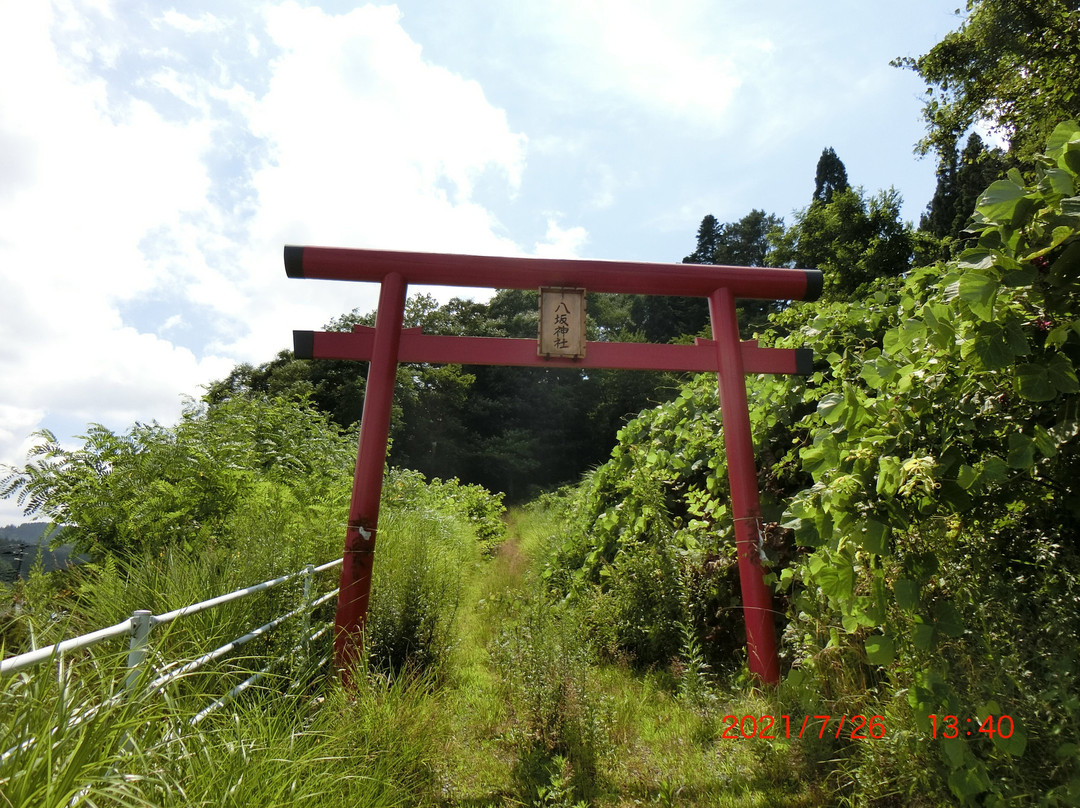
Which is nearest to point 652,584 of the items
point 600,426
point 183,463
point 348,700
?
point 348,700

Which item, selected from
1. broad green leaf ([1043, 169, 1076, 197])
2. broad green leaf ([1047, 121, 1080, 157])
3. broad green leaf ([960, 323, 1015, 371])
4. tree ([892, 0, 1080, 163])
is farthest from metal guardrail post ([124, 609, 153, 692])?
tree ([892, 0, 1080, 163])

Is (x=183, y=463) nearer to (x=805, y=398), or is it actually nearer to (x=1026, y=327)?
(x=805, y=398)

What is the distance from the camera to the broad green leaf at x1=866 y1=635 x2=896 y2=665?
75.9 inches

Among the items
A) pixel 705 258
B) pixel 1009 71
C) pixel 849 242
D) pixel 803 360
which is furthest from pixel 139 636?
pixel 705 258

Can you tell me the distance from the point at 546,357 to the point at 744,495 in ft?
4.68

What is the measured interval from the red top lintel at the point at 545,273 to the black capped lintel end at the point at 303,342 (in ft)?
1.15

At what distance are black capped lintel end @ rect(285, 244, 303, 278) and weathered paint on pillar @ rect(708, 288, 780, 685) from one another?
255 cm

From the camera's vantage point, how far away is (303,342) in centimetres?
375

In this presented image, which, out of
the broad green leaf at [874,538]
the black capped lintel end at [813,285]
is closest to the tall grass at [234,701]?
the broad green leaf at [874,538]

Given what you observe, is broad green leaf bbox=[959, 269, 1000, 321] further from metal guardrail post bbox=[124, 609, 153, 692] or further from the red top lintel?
metal guardrail post bbox=[124, 609, 153, 692]

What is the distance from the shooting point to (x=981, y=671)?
1.93 metres

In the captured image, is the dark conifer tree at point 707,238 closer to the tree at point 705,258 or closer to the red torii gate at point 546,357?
the tree at point 705,258

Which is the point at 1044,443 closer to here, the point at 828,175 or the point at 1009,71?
the point at 1009,71

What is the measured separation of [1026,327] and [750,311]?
2416cm
